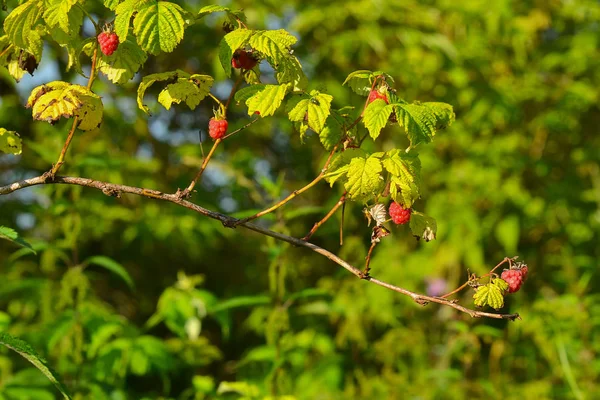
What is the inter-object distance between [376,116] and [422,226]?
21 cm

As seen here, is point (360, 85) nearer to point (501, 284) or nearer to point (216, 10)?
point (216, 10)

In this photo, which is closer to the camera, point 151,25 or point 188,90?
point 151,25

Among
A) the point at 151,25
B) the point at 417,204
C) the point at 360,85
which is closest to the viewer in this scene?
the point at 151,25

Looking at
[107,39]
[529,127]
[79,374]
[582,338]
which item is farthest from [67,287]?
[529,127]

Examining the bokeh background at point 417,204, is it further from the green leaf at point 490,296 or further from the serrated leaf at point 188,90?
the green leaf at point 490,296

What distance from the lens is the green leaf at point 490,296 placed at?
1.10 meters

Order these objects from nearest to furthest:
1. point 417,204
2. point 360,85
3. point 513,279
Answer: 1. point 513,279
2. point 360,85
3. point 417,204

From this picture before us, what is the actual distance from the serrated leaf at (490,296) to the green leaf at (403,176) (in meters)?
0.17

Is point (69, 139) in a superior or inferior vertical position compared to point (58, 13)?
inferior

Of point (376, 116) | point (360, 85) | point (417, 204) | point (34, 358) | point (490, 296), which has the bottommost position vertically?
point (34, 358)

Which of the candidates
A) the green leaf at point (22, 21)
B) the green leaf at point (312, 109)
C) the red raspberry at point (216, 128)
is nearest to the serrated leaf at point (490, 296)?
the green leaf at point (312, 109)

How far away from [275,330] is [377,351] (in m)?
1.01

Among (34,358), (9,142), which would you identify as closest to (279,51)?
(9,142)

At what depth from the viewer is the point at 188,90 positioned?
119 cm
